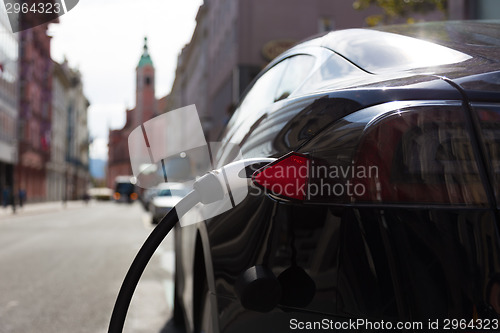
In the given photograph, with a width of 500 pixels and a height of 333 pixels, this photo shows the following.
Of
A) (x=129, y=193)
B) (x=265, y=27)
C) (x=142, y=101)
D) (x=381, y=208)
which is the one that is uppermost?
(x=265, y=27)

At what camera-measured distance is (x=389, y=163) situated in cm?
157

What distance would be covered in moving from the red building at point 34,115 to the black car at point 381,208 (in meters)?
44.4

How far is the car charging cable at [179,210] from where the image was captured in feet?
5.74

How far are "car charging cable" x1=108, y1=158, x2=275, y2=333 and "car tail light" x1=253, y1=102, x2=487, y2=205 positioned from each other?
0.10 metres

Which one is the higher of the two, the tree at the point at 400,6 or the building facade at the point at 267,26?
the building facade at the point at 267,26

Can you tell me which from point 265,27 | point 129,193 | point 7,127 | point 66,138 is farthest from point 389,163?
point 66,138

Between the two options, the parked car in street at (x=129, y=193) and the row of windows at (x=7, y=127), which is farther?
the row of windows at (x=7, y=127)

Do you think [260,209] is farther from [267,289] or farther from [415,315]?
[415,315]

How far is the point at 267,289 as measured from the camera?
1.70 meters

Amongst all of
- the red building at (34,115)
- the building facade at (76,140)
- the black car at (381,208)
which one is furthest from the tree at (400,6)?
the building facade at (76,140)

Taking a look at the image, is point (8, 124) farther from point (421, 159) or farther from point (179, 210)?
point (421, 159)

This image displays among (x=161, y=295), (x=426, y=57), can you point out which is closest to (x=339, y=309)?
(x=426, y=57)

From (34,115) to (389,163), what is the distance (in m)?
55.8

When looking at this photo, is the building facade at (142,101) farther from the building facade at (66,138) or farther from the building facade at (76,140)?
the building facade at (76,140)
